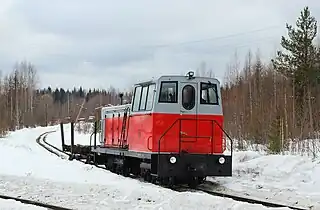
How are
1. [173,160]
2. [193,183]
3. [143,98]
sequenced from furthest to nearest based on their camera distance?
[143,98]
[193,183]
[173,160]

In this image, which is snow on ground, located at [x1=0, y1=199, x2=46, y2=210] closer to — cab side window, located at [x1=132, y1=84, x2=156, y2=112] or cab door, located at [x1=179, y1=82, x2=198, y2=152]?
cab side window, located at [x1=132, y1=84, x2=156, y2=112]

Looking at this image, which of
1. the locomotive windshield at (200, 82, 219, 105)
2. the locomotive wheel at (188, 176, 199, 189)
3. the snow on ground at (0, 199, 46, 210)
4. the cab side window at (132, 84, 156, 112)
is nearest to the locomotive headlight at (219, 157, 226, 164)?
the locomotive wheel at (188, 176, 199, 189)

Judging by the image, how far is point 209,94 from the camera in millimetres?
15617

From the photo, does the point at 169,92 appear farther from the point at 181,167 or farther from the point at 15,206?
the point at 15,206

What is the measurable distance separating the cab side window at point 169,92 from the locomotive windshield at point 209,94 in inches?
34.0

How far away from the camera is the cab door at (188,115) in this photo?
50.0 feet

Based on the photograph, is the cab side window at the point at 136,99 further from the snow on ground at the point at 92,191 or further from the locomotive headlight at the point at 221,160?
the locomotive headlight at the point at 221,160

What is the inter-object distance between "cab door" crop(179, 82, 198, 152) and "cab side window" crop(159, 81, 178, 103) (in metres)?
0.18

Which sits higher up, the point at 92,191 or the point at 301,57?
the point at 301,57

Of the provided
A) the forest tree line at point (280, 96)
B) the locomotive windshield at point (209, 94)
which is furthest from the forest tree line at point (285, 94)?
the locomotive windshield at point (209, 94)

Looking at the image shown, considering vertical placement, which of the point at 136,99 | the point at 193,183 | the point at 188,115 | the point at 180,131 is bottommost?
the point at 193,183

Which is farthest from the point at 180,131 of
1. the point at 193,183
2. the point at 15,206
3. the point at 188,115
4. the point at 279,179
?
the point at 15,206

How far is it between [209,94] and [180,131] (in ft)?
4.91

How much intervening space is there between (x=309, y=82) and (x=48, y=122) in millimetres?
83054
